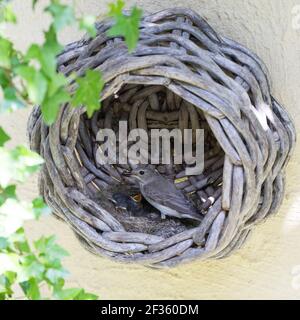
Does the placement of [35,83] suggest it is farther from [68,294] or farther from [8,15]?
[68,294]

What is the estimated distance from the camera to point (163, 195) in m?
1.31

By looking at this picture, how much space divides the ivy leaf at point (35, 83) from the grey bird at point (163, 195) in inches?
23.9

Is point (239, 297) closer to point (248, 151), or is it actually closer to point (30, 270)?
point (248, 151)

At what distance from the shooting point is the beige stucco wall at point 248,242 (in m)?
1.28

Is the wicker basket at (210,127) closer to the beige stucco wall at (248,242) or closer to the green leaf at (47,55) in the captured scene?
the beige stucco wall at (248,242)

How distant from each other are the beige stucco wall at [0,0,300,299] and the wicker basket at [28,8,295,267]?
4.0 inches

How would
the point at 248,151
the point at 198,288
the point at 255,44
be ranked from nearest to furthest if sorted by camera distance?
the point at 248,151 → the point at 255,44 → the point at 198,288

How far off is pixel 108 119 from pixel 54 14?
2.23ft

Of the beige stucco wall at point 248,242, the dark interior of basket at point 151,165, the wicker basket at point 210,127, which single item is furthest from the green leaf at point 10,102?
the beige stucco wall at point 248,242

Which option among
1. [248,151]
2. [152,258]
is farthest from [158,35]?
[152,258]

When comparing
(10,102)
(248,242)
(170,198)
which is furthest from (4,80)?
(248,242)

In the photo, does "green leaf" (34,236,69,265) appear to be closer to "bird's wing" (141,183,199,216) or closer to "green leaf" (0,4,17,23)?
"green leaf" (0,4,17,23)

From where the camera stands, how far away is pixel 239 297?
138cm

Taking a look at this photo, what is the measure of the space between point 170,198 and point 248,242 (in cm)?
19
